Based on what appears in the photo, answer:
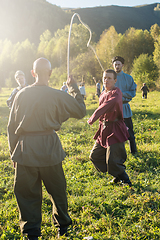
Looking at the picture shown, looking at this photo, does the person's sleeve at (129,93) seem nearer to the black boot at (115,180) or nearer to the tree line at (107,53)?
the black boot at (115,180)

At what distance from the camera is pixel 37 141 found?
2379mm

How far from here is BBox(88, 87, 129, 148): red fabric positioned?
11.7 ft

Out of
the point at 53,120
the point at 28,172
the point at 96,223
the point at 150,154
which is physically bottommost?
the point at 96,223

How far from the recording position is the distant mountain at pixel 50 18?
154625 mm

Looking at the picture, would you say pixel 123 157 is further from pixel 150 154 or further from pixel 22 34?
pixel 22 34

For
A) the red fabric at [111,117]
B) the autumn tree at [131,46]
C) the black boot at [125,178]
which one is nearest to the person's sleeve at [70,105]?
the red fabric at [111,117]

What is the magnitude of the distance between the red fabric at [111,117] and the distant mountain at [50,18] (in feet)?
505

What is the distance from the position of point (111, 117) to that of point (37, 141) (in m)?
1.73

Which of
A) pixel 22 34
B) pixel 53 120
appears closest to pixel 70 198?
pixel 53 120

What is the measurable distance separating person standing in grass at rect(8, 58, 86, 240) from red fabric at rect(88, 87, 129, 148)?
1058 mm

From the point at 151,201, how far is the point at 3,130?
7470mm

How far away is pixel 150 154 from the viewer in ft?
17.4

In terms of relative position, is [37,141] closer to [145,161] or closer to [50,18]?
[145,161]

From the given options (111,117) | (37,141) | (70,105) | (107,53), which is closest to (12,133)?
(37,141)
